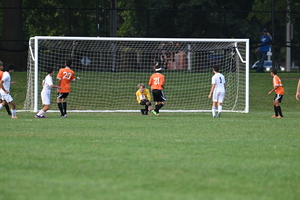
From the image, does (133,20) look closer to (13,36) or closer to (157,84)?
(13,36)

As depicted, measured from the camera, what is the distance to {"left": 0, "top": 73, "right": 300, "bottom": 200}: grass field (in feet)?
19.5

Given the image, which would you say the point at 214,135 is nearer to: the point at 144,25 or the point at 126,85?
the point at 126,85

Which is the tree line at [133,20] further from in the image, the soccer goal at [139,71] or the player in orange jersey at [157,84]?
the player in orange jersey at [157,84]

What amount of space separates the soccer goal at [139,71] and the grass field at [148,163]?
375 inches

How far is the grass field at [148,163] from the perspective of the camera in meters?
5.95

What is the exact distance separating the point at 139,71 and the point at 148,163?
19.7 meters

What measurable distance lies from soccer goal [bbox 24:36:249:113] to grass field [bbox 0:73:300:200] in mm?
9521

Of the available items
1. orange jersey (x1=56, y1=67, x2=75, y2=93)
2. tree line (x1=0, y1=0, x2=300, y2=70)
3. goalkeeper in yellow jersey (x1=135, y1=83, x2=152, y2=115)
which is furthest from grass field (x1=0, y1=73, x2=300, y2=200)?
tree line (x1=0, y1=0, x2=300, y2=70)

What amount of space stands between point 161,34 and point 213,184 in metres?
25.2

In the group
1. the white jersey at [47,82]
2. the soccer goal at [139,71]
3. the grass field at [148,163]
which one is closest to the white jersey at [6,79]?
the white jersey at [47,82]

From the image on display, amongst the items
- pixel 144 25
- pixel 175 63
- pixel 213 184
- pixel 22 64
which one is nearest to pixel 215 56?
pixel 175 63

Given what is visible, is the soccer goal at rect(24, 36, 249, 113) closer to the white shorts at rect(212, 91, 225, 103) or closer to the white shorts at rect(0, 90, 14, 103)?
the white shorts at rect(212, 91, 225, 103)

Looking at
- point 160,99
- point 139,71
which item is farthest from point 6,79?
point 139,71

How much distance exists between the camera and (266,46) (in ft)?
97.5
